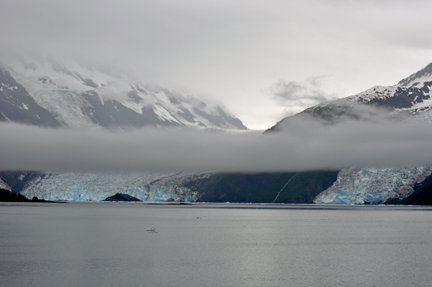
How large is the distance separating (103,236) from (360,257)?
39.9 m

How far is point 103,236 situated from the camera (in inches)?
2906

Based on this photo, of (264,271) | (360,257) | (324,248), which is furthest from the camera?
(324,248)

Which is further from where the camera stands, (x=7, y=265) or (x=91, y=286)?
(x=7, y=265)

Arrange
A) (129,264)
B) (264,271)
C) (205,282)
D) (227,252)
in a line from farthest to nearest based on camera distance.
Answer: (227,252), (129,264), (264,271), (205,282)

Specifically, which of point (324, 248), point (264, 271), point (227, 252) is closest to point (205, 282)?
point (264, 271)

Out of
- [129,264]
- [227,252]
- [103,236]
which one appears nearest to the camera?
[129,264]

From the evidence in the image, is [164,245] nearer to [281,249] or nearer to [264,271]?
[281,249]

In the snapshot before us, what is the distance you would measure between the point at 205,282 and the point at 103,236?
129 feet

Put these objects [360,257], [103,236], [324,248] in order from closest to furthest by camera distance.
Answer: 1. [360,257]
2. [324,248]
3. [103,236]

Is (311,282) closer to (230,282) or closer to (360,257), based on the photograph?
(230,282)

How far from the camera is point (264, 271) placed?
43938mm

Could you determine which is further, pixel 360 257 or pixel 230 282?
pixel 360 257

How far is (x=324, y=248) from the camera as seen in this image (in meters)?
61.2

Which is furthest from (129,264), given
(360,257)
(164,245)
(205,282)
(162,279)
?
(360,257)
